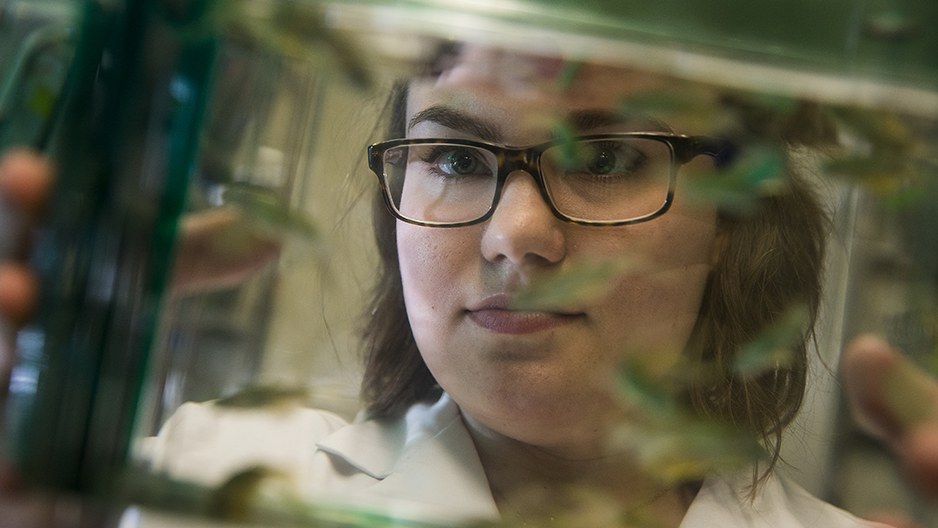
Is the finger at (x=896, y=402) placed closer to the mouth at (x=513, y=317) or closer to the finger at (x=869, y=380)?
the finger at (x=869, y=380)

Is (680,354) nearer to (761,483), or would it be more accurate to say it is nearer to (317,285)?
Result: (761,483)

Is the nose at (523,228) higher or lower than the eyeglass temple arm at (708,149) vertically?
lower

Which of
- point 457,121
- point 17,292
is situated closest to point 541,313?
point 457,121

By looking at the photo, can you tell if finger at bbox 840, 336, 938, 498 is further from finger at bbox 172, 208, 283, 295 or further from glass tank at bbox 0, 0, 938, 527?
finger at bbox 172, 208, 283, 295

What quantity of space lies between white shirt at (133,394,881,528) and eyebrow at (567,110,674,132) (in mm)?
174

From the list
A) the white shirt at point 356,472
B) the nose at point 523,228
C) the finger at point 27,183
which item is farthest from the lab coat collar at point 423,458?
the finger at point 27,183

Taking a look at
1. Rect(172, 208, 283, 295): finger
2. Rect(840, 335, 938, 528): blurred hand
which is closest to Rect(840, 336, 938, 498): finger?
Rect(840, 335, 938, 528): blurred hand

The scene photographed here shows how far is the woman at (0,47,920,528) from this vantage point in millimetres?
292

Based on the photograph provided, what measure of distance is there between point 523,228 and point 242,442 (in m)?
0.20

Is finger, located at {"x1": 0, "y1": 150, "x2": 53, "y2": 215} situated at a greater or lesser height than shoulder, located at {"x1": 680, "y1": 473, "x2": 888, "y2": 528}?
greater

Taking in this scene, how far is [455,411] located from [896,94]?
0.30 meters

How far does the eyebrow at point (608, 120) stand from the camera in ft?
0.95

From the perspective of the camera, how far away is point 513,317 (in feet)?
0.98

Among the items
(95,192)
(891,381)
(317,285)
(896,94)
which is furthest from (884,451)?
→ (95,192)
